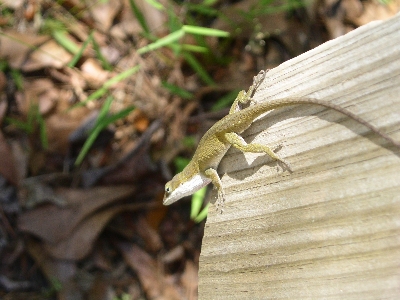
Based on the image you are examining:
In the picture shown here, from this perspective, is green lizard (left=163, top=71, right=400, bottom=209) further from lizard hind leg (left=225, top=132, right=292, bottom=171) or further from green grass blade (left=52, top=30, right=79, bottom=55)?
green grass blade (left=52, top=30, right=79, bottom=55)

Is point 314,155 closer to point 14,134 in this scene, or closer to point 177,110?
point 177,110

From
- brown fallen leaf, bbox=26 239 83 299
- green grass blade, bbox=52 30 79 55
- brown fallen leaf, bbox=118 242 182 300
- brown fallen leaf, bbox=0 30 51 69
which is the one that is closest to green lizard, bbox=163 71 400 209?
brown fallen leaf, bbox=118 242 182 300

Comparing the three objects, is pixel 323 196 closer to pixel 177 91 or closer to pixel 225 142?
pixel 225 142

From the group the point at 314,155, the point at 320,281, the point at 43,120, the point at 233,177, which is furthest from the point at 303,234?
the point at 43,120

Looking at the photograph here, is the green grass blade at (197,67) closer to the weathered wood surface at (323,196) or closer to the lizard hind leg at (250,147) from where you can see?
the lizard hind leg at (250,147)

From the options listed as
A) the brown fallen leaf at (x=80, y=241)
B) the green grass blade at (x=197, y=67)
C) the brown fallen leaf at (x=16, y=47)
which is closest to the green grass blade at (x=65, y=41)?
the brown fallen leaf at (x=16, y=47)

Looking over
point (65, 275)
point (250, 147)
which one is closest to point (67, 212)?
point (65, 275)
